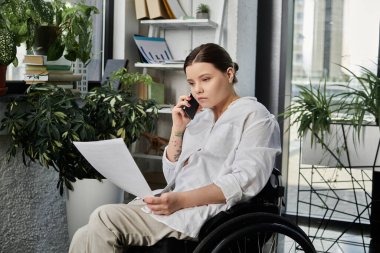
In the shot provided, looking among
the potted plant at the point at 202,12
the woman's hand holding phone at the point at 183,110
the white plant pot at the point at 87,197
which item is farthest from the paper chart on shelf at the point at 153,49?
the woman's hand holding phone at the point at 183,110

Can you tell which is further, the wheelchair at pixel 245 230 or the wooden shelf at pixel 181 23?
the wooden shelf at pixel 181 23

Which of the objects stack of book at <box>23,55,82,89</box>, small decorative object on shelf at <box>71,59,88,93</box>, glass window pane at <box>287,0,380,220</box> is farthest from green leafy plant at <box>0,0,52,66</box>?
glass window pane at <box>287,0,380,220</box>

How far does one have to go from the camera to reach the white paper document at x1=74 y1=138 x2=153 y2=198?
152cm

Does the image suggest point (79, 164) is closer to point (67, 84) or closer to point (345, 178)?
point (67, 84)

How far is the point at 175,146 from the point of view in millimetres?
A: 1861

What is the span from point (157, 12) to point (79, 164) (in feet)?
4.38

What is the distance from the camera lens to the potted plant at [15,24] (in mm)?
2379

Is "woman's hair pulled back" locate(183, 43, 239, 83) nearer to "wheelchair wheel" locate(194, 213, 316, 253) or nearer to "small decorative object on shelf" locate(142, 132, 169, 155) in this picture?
"wheelchair wheel" locate(194, 213, 316, 253)

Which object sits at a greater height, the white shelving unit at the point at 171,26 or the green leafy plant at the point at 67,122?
the white shelving unit at the point at 171,26

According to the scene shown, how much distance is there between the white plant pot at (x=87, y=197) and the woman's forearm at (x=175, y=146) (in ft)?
3.01

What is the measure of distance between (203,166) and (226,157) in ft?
0.25

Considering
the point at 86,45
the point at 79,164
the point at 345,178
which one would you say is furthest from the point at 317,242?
the point at 86,45

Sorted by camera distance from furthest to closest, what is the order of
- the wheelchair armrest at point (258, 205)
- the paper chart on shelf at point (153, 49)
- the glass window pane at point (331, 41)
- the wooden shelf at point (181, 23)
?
the glass window pane at point (331, 41)
the paper chart on shelf at point (153, 49)
the wooden shelf at point (181, 23)
the wheelchair armrest at point (258, 205)

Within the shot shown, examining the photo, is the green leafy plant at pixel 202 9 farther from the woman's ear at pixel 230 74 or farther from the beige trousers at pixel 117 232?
the beige trousers at pixel 117 232
